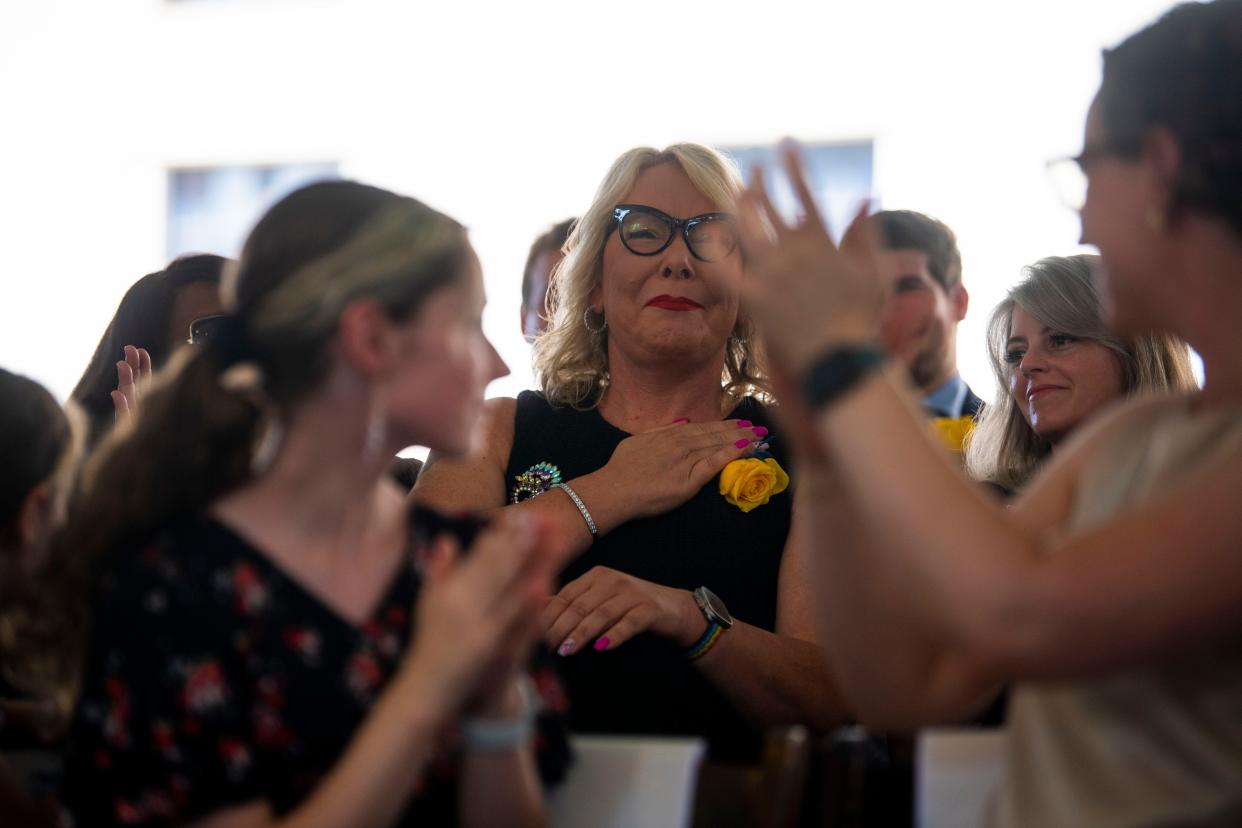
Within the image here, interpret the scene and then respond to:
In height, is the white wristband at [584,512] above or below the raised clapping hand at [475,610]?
below

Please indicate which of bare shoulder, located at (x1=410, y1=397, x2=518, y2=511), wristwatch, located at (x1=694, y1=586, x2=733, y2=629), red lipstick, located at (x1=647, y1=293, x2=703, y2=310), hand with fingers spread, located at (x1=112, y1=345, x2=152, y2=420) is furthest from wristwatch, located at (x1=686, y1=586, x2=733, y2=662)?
hand with fingers spread, located at (x1=112, y1=345, x2=152, y2=420)

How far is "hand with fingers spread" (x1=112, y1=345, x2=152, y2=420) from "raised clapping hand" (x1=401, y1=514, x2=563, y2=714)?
144 cm

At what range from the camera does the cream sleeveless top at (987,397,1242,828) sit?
43.3 inches

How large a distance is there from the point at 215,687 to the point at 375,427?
0.30 metres

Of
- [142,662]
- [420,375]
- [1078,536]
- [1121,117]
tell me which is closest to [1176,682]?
[1078,536]

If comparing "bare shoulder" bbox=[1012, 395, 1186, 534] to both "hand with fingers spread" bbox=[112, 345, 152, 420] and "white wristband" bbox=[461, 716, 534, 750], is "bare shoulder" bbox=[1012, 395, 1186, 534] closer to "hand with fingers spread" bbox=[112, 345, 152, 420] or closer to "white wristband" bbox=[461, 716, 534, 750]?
"white wristband" bbox=[461, 716, 534, 750]

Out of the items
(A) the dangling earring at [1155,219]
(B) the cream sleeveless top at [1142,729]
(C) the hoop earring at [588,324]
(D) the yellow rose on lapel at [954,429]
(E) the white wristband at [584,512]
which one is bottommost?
(D) the yellow rose on lapel at [954,429]

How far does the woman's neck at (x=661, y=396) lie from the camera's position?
247cm

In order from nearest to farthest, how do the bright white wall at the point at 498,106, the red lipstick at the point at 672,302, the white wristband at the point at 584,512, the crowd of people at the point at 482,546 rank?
the crowd of people at the point at 482,546 < the white wristband at the point at 584,512 < the red lipstick at the point at 672,302 < the bright white wall at the point at 498,106

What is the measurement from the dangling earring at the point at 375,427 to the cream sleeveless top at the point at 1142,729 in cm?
70

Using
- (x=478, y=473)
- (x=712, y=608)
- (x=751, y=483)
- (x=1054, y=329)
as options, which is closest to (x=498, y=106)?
(x=1054, y=329)

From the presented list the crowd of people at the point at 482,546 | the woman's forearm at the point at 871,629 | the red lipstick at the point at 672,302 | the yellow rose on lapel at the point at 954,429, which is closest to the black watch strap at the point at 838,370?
the crowd of people at the point at 482,546

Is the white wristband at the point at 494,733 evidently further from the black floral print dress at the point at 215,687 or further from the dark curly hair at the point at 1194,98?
the dark curly hair at the point at 1194,98

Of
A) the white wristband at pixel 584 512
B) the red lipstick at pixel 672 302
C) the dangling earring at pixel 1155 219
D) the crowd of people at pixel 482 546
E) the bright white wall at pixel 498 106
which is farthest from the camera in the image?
the bright white wall at pixel 498 106
